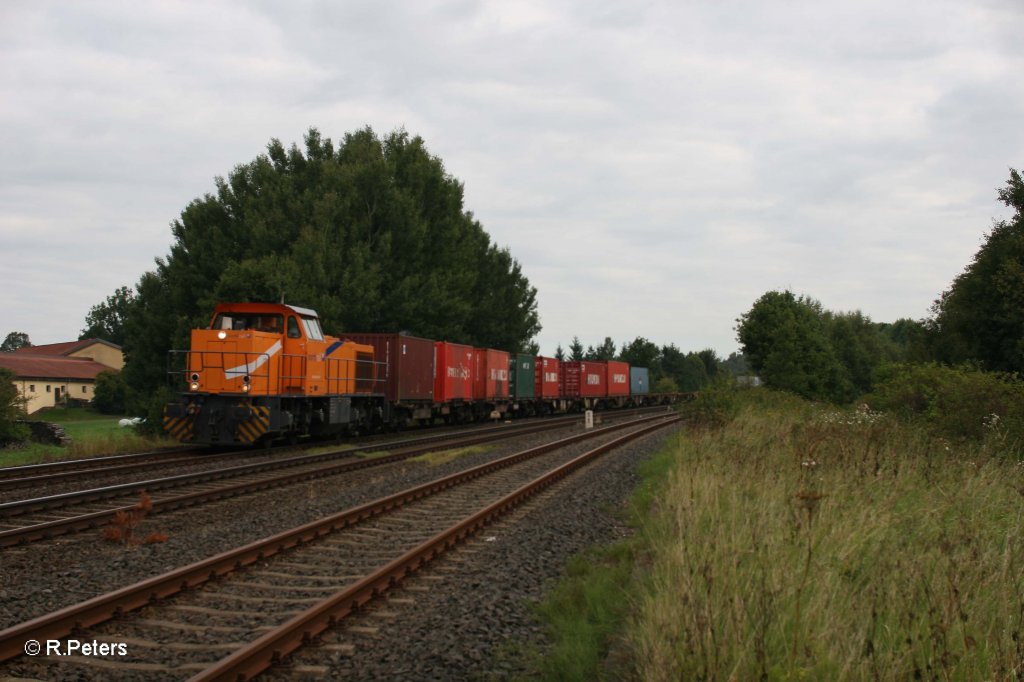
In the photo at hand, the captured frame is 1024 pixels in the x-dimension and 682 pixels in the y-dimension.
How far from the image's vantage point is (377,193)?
135 feet

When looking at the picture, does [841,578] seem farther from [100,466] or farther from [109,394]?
[109,394]

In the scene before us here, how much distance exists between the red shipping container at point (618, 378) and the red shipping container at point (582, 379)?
7.38 feet

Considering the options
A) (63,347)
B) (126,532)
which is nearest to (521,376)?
(126,532)

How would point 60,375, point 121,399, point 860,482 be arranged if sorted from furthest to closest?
1. point 60,375
2. point 121,399
3. point 860,482

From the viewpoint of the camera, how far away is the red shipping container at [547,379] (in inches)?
1631

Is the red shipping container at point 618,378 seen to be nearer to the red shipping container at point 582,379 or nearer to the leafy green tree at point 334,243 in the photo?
the red shipping container at point 582,379

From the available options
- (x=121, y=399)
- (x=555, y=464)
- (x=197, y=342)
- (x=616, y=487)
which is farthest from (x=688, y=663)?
(x=121, y=399)

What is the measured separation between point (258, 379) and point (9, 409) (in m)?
9.07

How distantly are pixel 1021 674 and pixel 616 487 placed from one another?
34.8ft

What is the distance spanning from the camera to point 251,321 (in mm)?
18344

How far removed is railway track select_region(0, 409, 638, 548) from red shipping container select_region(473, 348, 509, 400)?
14363 mm

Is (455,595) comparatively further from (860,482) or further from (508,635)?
(860,482)

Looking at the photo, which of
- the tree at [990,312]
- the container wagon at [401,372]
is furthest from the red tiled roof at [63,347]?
the tree at [990,312]

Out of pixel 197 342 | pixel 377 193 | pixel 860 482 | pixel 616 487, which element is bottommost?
pixel 616 487
